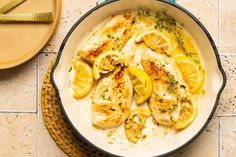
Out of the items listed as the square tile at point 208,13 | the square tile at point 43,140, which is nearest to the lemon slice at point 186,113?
the square tile at point 208,13

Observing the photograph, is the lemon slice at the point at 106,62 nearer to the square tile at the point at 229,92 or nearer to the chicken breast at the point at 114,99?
the chicken breast at the point at 114,99

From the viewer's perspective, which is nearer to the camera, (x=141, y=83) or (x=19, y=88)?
(x=141, y=83)

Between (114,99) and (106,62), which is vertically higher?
(106,62)

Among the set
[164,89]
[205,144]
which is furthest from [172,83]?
[205,144]

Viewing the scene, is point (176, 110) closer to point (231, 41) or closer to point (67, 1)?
point (231, 41)

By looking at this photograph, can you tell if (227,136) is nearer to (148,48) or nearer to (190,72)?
(190,72)

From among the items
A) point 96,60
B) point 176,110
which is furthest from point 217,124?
point 96,60
